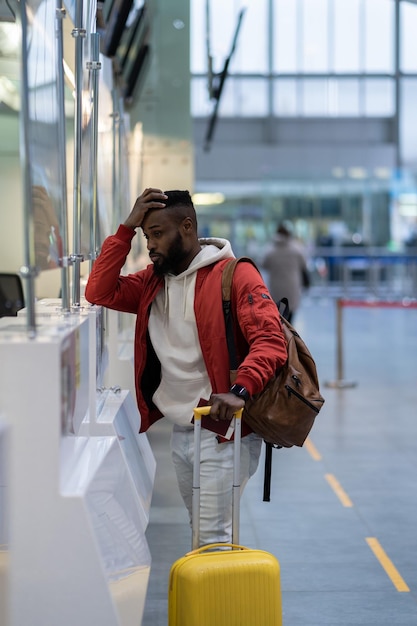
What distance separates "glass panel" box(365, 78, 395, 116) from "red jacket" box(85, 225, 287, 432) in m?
31.3

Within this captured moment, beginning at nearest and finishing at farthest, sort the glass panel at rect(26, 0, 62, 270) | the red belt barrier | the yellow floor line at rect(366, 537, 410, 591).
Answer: the glass panel at rect(26, 0, 62, 270) → the yellow floor line at rect(366, 537, 410, 591) → the red belt barrier

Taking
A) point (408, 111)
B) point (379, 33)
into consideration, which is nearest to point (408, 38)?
point (379, 33)

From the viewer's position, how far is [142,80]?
1206cm

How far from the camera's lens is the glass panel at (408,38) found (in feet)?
109

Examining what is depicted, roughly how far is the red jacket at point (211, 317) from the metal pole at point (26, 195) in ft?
3.00

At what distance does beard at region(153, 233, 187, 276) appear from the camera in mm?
3842

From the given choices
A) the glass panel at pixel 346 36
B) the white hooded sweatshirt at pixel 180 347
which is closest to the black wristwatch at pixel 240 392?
the white hooded sweatshirt at pixel 180 347

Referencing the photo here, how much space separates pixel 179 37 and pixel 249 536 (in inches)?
301

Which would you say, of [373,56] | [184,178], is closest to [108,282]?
[184,178]

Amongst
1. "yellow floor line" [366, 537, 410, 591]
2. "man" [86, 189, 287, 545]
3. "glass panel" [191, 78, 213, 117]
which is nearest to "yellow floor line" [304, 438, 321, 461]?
"yellow floor line" [366, 537, 410, 591]

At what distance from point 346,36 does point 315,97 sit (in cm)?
224

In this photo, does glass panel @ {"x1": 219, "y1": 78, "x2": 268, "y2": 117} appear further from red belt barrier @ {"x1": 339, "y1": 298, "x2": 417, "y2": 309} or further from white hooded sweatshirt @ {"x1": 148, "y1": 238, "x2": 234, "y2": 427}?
white hooded sweatshirt @ {"x1": 148, "y1": 238, "x2": 234, "y2": 427}

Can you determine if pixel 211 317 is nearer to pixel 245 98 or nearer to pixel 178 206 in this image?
pixel 178 206

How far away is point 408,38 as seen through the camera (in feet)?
109
